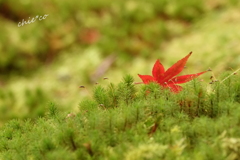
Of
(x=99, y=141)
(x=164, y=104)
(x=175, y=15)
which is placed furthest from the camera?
(x=175, y=15)

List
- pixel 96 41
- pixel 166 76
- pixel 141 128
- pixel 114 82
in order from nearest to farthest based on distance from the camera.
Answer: pixel 141 128 → pixel 166 76 → pixel 114 82 → pixel 96 41

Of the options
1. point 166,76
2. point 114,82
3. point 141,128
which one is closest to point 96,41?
point 114,82

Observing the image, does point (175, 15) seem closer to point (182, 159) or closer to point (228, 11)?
point (228, 11)

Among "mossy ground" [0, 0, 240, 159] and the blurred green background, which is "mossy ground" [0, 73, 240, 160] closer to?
"mossy ground" [0, 0, 240, 159]

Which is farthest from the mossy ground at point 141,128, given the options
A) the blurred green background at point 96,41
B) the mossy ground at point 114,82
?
the blurred green background at point 96,41

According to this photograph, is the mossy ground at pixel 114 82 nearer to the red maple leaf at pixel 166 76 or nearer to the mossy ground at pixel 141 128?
the mossy ground at pixel 141 128

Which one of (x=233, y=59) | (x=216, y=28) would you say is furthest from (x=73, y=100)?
(x=216, y=28)

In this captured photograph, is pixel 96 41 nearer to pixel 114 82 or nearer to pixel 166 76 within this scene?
pixel 114 82

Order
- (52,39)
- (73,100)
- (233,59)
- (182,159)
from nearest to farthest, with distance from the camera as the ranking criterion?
(182,159) → (233,59) → (73,100) → (52,39)

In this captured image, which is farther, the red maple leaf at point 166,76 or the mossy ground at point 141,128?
the red maple leaf at point 166,76
